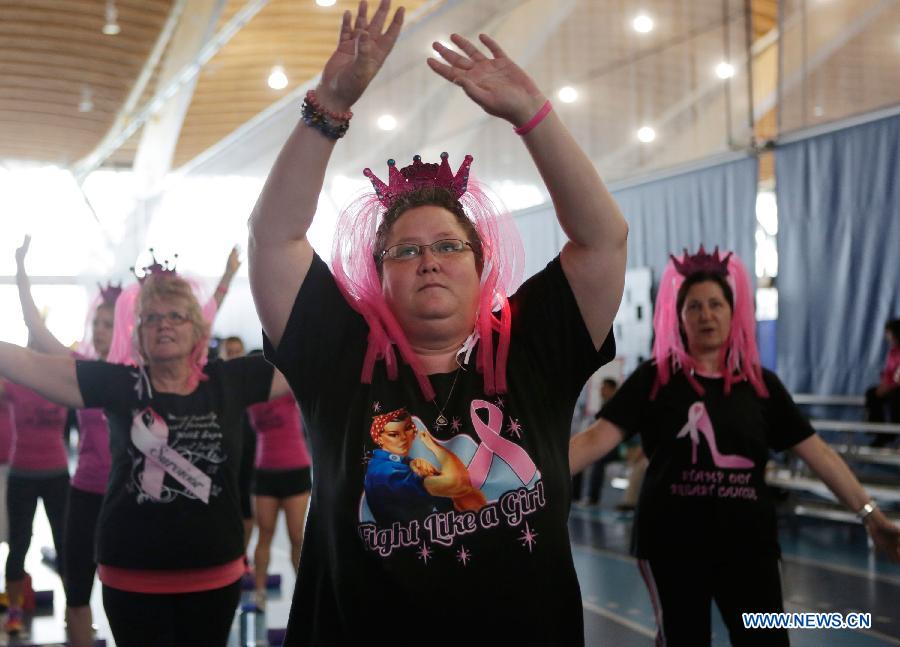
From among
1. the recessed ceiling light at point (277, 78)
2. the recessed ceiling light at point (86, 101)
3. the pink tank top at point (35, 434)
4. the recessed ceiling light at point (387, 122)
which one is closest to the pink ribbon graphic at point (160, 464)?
the pink tank top at point (35, 434)

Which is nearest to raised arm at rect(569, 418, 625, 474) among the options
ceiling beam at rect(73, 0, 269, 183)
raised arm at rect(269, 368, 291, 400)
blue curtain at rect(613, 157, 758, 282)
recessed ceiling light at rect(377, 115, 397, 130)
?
raised arm at rect(269, 368, 291, 400)

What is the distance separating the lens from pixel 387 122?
13.7 meters

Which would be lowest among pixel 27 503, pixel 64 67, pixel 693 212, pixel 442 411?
pixel 27 503

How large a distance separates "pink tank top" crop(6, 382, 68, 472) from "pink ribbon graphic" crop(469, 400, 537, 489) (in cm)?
429

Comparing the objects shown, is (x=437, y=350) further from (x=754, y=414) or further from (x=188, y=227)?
(x=188, y=227)

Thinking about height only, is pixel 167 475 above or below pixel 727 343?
below

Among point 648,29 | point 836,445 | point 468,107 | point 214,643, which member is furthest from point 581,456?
point 468,107

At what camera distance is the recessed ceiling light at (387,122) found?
44.7ft

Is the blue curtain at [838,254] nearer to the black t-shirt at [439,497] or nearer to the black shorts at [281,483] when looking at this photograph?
the black shorts at [281,483]

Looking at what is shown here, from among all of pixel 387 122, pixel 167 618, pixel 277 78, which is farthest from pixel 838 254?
pixel 277 78

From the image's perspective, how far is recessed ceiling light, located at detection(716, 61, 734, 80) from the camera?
29.6ft

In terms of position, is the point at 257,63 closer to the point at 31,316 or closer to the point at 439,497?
the point at 31,316

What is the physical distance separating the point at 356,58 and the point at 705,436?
216 centimetres

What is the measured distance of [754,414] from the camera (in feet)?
10.7
